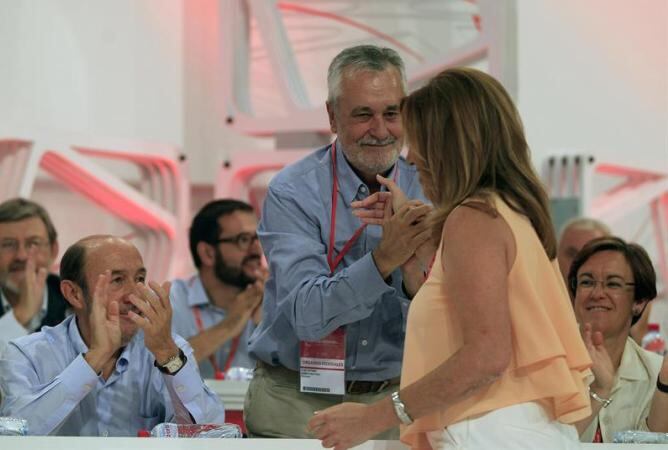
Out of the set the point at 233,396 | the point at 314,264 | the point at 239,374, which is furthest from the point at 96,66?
the point at 314,264

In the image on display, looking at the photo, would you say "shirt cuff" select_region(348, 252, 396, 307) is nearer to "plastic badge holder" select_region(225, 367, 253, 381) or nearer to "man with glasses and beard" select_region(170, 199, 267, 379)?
"plastic badge holder" select_region(225, 367, 253, 381)

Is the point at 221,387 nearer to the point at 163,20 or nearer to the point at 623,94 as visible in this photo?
the point at 623,94

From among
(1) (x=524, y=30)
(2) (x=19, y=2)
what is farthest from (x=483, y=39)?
(2) (x=19, y=2)

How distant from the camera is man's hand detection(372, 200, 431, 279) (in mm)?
2881

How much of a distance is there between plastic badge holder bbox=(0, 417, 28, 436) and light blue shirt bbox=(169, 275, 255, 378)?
260cm

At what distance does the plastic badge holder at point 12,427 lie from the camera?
8.87 ft

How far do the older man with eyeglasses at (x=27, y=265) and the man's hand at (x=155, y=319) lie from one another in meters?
1.91

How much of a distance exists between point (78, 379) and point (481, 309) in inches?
58.0

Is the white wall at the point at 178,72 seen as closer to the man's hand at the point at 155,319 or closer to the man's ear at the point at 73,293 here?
the man's ear at the point at 73,293

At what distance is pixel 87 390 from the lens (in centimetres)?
328

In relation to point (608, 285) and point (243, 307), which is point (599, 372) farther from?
point (243, 307)

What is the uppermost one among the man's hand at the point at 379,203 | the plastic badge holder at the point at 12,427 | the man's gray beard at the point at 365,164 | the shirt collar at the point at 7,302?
the man's gray beard at the point at 365,164

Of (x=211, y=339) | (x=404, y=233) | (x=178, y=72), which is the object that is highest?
(x=178, y=72)

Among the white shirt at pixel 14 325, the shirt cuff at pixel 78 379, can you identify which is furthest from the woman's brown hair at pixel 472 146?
the white shirt at pixel 14 325
